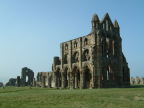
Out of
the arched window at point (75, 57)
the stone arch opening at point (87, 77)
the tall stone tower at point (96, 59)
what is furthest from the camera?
the arched window at point (75, 57)

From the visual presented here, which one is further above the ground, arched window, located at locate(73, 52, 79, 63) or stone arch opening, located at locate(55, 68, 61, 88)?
arched window, located at locate(73, 52, 79, 63)

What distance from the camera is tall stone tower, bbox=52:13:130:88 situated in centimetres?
4462

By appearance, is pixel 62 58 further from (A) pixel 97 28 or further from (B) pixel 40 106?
(B) pixel 40 106

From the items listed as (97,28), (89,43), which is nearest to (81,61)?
(89,43)

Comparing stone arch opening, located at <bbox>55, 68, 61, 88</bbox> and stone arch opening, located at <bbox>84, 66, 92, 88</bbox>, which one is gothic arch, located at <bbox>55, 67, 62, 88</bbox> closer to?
stone arch opening, located at <bbox>55, 68, 61, 88</bbox>

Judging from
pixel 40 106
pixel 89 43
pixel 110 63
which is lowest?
pixel 40 106

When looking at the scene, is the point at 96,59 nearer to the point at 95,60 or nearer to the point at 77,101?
the point at 95,60

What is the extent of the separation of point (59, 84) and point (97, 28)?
1807cm

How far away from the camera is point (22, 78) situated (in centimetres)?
8206

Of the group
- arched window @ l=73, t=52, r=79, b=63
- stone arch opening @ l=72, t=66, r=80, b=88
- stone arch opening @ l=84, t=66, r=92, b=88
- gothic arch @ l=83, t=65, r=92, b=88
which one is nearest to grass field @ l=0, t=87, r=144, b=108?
gothic arch @ l=83, t=65, r=92, b=88

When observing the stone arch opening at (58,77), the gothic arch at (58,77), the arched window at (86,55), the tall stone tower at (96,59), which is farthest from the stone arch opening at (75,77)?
the stone arch opening at (58,77)

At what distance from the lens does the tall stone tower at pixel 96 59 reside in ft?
146

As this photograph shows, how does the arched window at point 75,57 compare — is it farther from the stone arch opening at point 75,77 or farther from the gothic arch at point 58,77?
the gothic arch at point 58,77

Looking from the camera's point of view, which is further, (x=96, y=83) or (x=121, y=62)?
(x=121, y=62)
